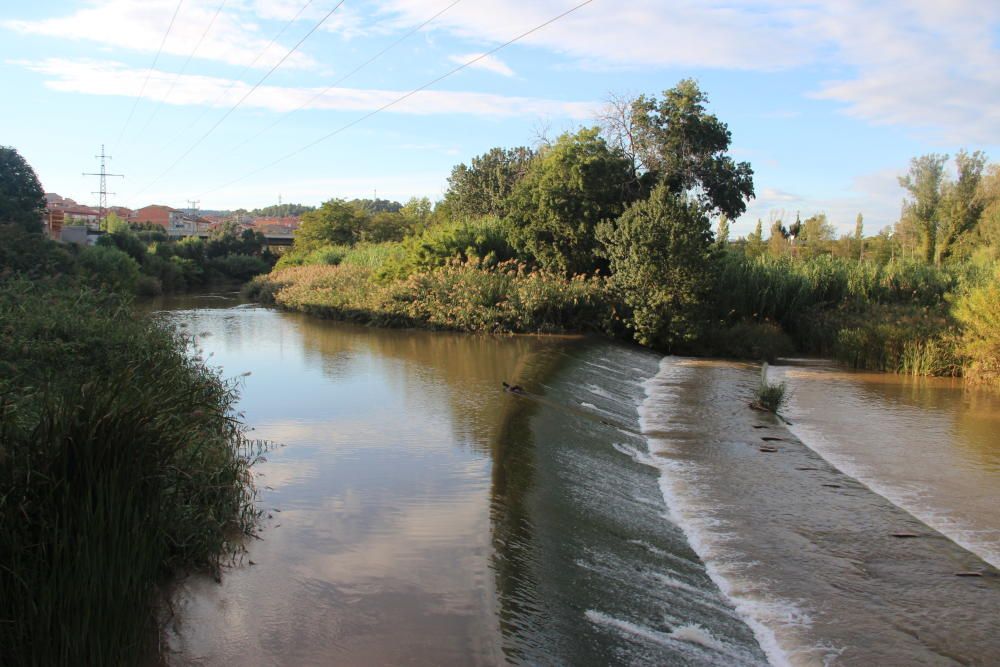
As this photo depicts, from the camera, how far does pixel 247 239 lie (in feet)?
232

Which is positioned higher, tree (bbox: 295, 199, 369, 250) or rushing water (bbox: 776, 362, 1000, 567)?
tree (bbox: 295, 199, 369, 250)

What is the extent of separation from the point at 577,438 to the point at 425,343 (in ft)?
38.6

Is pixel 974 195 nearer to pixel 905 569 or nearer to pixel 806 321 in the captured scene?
pixel 806 321

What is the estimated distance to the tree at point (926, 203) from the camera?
141ft

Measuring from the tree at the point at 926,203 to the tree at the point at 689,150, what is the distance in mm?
21284

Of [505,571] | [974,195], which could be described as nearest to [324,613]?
[505,571]

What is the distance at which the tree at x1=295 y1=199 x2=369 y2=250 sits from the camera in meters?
59.1

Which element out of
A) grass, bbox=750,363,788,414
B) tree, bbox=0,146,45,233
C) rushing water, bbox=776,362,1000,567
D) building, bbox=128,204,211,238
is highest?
building, bbox=128,204,211,238

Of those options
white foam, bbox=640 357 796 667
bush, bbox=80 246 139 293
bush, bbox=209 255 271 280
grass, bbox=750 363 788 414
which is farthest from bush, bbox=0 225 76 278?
bush, bbox=209 255 271 280

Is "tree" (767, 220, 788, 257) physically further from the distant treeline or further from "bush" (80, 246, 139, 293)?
"bush" (80, 246, 139, 293)

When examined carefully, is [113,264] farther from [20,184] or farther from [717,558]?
[717,558]

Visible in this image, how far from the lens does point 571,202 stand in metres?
24.5

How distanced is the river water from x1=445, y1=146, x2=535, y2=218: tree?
28.3 metres

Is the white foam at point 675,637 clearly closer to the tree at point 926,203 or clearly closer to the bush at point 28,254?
the bush at point 28,254
